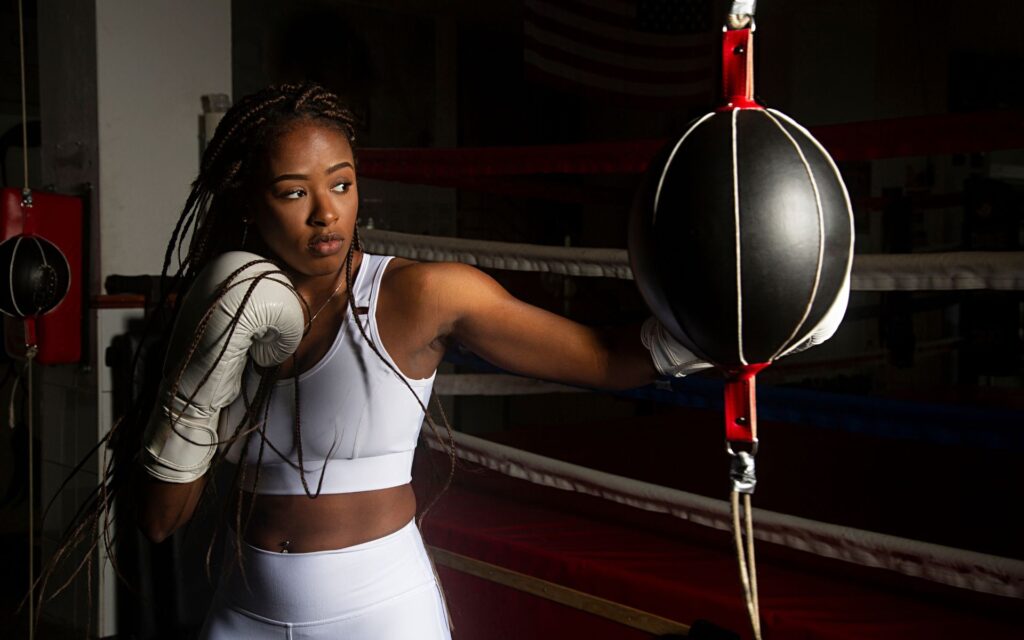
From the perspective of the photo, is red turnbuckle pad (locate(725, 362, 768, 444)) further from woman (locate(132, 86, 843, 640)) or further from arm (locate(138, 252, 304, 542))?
arm (locate(138, 252, 304, 542))

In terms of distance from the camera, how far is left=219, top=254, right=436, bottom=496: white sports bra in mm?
1193

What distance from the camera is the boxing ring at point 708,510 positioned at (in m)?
1.37

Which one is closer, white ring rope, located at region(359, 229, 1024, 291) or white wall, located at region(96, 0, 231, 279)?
white ring rope, located at region(359, 229, 1024, 291)

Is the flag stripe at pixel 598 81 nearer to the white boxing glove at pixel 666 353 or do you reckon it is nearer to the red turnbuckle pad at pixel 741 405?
the white boxing glove at pixel 666 353

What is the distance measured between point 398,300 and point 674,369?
0.36 m

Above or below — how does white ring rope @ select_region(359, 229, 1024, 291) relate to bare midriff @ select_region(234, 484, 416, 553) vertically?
above

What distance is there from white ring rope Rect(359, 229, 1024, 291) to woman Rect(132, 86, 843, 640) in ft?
1.21

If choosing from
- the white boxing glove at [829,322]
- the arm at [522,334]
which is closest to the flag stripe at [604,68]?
the arm at [522,334]

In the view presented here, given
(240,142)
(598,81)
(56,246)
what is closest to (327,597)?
(240,142)

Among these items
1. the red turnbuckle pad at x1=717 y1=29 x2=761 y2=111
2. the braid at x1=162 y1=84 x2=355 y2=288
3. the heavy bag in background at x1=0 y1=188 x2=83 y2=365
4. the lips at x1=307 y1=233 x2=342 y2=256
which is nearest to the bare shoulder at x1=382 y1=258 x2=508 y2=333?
the lips at x1=307 y1=233 x2=342 y2=256

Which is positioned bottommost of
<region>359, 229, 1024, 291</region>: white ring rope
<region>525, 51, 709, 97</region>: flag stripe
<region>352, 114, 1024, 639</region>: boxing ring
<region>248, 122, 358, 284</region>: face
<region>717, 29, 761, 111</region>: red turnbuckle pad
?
<region>352, 114, 1024, 639</region>: boxing ring

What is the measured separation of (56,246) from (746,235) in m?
2.48

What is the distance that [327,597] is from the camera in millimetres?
1192

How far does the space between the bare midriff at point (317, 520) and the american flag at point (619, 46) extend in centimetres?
313
